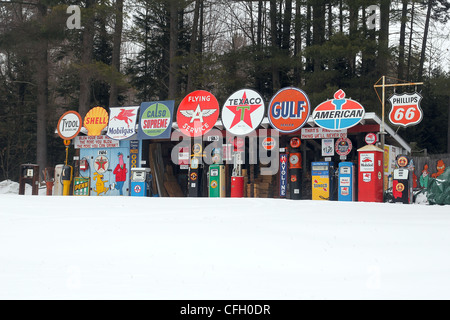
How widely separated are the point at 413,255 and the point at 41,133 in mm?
23176

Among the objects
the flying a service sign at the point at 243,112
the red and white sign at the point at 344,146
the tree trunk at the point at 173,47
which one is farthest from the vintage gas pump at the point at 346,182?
the tree trunk at the point at 173,47

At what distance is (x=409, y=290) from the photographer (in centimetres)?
429

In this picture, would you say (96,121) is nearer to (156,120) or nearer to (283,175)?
(156,120)

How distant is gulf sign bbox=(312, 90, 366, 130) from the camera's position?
15406 millimetres

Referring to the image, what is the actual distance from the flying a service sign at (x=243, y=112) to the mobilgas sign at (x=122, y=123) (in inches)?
140

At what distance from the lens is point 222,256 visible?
569 centimetres

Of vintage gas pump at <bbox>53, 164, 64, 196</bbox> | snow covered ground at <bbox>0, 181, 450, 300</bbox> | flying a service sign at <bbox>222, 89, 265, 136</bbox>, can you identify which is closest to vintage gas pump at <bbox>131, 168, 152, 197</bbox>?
vintage gas pump at <bbox>53, 164, 64, 196</bbox>

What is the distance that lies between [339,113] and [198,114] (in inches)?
188

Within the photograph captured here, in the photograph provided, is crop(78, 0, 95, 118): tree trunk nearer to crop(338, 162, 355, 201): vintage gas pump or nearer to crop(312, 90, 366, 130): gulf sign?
crop(312, 90, 366, 130): gulf sign

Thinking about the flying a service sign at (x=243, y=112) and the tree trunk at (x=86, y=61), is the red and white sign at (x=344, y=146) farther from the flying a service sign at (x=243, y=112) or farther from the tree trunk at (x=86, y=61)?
the tree trunk at (x=86, y=61)

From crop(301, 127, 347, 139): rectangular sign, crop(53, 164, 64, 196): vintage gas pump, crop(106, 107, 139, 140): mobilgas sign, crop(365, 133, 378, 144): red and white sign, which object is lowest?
crop(53, 164, 64, 196): vintage gas pump

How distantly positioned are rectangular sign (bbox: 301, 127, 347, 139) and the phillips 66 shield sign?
1708 mm
